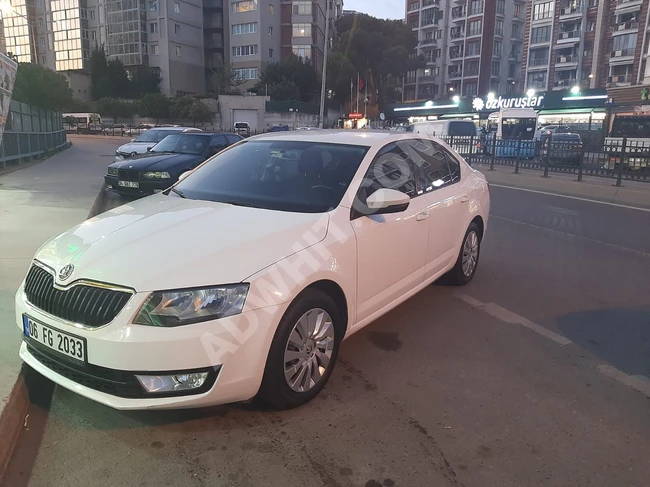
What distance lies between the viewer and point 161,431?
121 inches

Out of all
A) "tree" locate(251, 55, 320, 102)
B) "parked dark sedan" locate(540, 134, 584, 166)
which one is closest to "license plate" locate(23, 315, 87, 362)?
"parked dark sedan" locate(540, 134, 584, 166)

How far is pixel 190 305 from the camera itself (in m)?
2.77

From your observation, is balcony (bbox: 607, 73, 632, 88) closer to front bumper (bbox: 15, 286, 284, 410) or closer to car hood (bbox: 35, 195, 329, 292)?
car hood (bbox: 35, 195, 329, 292)

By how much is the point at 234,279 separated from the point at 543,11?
7283cm

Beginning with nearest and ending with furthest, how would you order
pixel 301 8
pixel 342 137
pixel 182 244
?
pixel 182 244, pixel 342 137, pixel 301 8

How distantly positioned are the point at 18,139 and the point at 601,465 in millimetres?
18307

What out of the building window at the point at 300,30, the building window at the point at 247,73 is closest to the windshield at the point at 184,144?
the building window at the point at 247,73

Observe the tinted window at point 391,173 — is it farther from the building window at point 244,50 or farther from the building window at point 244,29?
the building window at point 244,29

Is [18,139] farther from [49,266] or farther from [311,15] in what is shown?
[311,15]

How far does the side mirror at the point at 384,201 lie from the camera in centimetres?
373

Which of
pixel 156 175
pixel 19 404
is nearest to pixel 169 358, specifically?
pixel 19 404

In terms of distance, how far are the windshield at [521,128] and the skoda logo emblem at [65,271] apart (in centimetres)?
3039

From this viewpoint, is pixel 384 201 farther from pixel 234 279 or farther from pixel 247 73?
A: pixel 247 73

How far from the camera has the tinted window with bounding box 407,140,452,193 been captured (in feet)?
15.7
